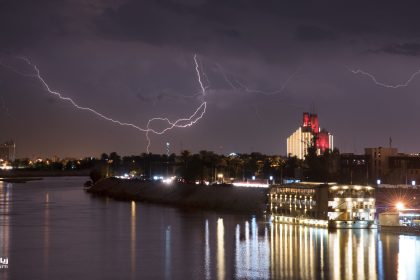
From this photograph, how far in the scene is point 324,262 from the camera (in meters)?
38.1

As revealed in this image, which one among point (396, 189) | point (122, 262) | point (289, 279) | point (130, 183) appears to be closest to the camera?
point (289, 279)

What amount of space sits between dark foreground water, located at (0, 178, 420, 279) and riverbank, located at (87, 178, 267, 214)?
500 inches

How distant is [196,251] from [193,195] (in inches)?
1919

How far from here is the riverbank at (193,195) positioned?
75.5m

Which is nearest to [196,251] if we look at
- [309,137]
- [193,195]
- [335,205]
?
[335,205]

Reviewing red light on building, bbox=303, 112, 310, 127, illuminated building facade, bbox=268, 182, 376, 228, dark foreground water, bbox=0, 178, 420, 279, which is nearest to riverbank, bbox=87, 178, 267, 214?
dark foreground water, bbox=0, 178, 420, 279

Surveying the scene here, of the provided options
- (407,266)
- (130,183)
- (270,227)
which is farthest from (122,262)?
(130,183)

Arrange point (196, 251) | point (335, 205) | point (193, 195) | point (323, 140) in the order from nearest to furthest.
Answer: point (196, 251), point (335, 205), point (193, 195), point (323, 140)

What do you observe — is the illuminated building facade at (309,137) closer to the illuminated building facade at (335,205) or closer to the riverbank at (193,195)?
the riverbank at (193,195)

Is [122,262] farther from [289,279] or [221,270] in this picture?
[289,279]

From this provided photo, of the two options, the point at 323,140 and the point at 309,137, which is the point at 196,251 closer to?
the point at 323,140

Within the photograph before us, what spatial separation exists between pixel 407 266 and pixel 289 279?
698 centimetres

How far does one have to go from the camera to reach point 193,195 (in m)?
91.8

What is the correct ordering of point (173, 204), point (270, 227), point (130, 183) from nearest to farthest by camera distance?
point (270, 227) < point (173, 204) < point (130, 183)
